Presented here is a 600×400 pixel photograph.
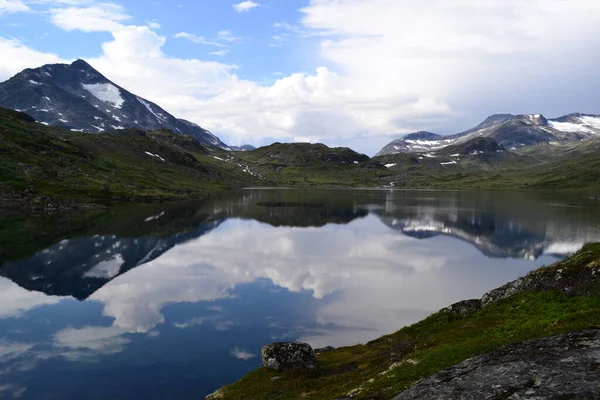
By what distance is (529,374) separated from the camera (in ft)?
52.1

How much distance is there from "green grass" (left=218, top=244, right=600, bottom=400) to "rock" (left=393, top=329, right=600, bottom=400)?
316cm

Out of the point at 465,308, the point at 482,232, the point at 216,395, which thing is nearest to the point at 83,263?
the point at 216,395

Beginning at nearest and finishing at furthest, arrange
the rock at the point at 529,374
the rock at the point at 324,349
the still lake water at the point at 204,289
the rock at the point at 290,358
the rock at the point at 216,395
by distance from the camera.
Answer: the rock at the point at 529,374, the rock at the point at 216,395, the rock at the point at 290,358, the still lake water at the point at 204,289, the rock at the point at 324,349

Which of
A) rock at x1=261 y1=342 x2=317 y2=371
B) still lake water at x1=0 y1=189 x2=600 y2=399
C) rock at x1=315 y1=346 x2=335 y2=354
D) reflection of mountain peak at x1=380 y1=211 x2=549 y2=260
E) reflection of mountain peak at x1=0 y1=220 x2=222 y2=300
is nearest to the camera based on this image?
rock at x1=261 y1=342 x2=317 y2=371

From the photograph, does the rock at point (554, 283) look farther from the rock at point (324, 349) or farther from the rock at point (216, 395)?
the rock at point (216, 395)

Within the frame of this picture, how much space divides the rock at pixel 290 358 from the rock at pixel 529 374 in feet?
62.8

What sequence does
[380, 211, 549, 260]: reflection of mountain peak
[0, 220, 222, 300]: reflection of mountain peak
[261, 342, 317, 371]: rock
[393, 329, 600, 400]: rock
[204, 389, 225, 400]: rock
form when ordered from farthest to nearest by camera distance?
[380, 211, 549, 260]: reflection of mountain peak, [0, 220, 222, 300]: reflection of mountain peak, [261, 342, 317, 371]: rock, [204, 389, 225, 400]: rock, [393, 329, 600, 400]: rock

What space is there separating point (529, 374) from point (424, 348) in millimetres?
18343

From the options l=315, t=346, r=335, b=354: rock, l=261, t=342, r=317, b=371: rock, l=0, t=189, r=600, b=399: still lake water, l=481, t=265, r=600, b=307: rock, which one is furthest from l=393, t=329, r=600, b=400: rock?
l=0, t=189, r=600, b=399: still lake water

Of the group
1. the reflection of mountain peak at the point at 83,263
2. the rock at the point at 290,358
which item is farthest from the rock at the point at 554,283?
the reflection of mountain peak at the point at 83,263

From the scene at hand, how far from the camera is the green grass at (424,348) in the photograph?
78.8 ft

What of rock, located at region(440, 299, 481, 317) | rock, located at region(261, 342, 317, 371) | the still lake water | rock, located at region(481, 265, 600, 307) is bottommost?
the still lake water

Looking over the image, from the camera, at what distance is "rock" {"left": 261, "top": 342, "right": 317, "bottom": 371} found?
121 ft

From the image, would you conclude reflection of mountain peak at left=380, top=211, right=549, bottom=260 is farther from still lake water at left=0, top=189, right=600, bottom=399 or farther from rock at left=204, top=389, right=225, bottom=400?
rock at left=204, top=389, right=225, bottom=400
